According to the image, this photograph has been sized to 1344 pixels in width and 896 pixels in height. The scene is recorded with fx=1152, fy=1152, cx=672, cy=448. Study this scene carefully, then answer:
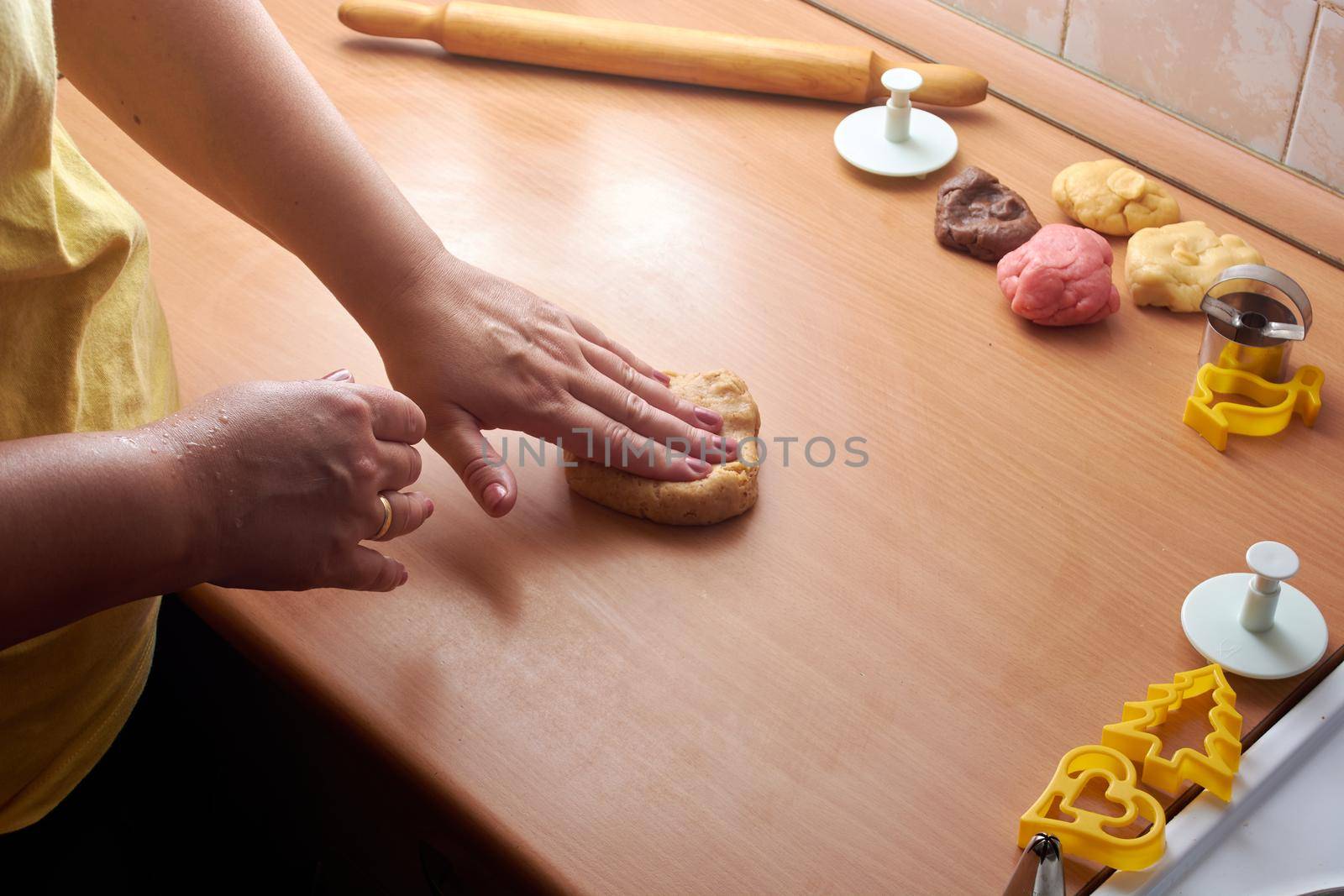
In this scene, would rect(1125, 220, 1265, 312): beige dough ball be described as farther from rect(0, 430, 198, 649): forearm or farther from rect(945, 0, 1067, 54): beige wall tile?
rect(0, 430, 198, 649): forearm

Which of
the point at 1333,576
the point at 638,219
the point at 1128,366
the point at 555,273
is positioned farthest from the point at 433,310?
the point at 1333,576

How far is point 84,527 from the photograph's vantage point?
25.3 inches

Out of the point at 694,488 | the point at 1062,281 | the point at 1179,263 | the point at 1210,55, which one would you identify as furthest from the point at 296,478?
the point at 1210,55

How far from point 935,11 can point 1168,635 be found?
86cm

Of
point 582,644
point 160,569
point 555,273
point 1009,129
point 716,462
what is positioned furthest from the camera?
point 1009,129

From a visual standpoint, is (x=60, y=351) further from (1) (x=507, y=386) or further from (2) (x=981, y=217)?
(2) (x=981, y=217)

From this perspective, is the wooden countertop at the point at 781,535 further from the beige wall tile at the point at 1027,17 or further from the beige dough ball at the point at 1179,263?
the beige wall tile at the point at 1027,17

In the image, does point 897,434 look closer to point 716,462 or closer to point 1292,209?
point 716,462

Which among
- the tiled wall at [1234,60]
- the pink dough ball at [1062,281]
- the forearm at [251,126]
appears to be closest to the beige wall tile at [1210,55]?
the tiled wall at [1234,60]

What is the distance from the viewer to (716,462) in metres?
0.91

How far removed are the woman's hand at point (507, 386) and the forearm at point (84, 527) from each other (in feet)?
0.79

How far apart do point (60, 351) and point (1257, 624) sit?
2.70 ft

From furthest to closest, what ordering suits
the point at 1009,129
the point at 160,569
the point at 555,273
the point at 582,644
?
1. the point at 1009,129
2. the point at 555,273
3. the point at 582,644
4. the point at 160,569

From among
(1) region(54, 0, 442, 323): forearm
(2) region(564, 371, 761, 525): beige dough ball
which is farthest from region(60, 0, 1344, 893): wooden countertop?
(1) region(54, 0, 442, 323): forearm
